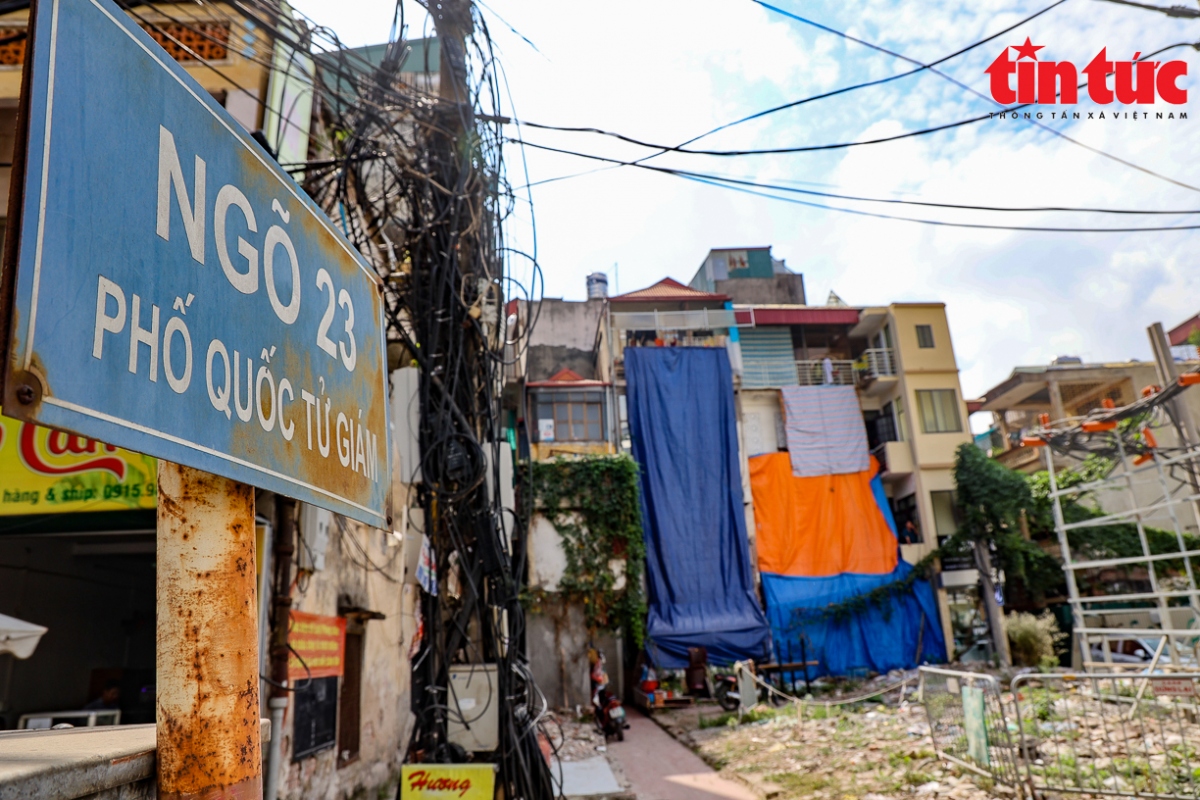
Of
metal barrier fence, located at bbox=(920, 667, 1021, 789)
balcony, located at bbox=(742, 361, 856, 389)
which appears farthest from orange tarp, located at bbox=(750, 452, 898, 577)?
metal barrier fence, located at bbox=(920, 667, 1021, 789)

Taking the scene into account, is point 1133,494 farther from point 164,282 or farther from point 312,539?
point 164,282

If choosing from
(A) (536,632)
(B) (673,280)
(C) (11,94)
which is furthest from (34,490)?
(B) (673,280)

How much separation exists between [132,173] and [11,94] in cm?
674

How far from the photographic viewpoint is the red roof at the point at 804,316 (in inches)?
978

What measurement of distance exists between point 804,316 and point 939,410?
509 centimetres

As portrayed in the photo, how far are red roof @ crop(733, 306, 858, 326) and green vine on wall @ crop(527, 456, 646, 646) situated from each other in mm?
8364

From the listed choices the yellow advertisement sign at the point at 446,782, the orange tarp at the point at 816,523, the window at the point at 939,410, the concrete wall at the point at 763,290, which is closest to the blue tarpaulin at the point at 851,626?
the orange tarp at the point at 816,523

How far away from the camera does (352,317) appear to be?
1.91m

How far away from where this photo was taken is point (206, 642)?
127 cm

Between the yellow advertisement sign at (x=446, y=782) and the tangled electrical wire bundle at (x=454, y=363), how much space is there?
2.55 feet

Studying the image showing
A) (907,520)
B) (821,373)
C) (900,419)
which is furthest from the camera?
(821,373)

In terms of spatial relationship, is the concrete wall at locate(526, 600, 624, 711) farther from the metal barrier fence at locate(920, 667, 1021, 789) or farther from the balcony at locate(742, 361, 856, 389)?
the balcony at locate(742, 361, 856, 389)

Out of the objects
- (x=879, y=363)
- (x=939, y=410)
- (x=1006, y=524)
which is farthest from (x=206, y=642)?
(x=879, y=363)

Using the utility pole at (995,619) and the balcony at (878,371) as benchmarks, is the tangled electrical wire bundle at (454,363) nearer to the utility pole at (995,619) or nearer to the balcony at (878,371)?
the utility pole at (995,619)
